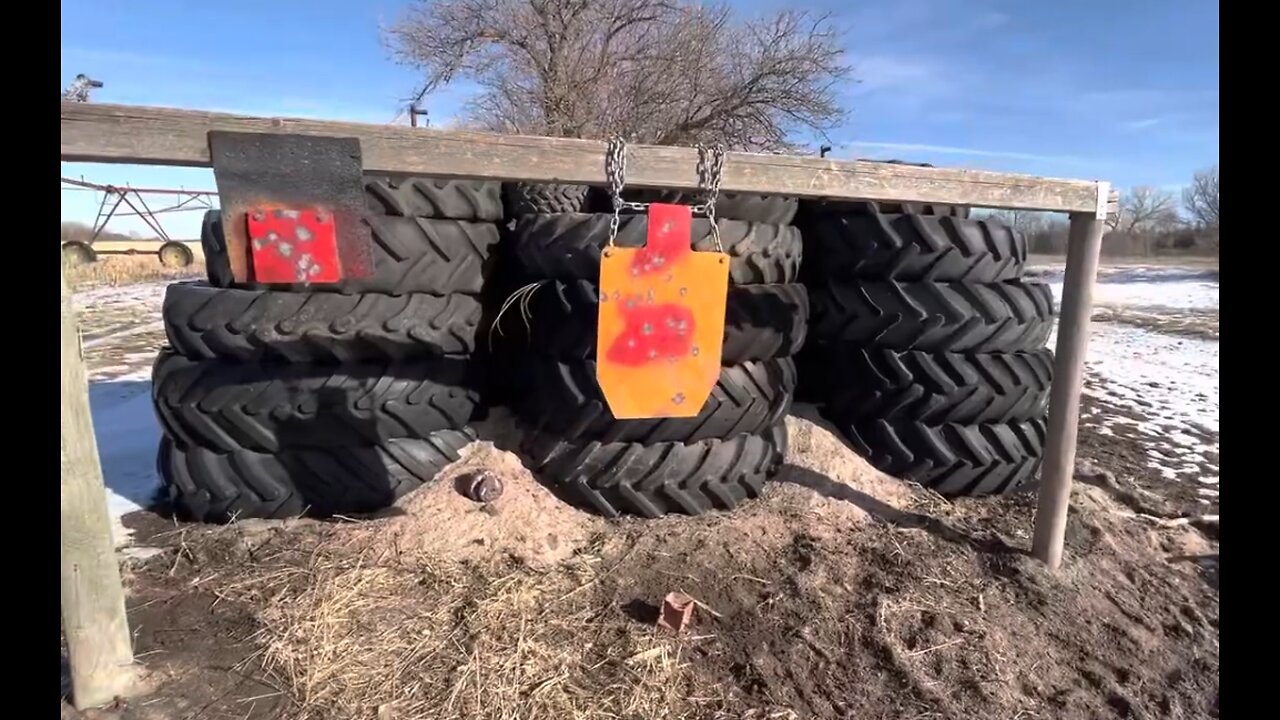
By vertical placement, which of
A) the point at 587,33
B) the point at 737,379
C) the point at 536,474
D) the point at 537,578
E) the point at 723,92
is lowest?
the point at 537,578

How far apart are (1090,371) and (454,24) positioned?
13485 mm

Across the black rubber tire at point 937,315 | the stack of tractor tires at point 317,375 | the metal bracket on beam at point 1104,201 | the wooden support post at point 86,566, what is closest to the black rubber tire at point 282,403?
the stack of tractor tires at point 317,375

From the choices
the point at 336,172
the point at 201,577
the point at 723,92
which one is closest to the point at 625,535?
the point at 201,577

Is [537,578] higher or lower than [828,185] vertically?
lower

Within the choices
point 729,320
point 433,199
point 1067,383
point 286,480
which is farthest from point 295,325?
point 1067,383

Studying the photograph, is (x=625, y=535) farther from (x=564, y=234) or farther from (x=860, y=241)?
(x=860, y=241)

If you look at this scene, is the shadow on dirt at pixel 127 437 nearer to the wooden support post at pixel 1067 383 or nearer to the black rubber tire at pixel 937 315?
the black rubber tire at pixel 937 315

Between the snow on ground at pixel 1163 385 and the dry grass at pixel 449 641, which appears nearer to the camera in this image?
the dry grass at pixel 449 641

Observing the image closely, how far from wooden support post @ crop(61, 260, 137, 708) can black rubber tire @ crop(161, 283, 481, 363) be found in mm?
1023

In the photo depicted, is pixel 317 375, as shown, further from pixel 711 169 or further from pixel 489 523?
pixel 711 169

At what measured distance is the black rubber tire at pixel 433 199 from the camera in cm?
331

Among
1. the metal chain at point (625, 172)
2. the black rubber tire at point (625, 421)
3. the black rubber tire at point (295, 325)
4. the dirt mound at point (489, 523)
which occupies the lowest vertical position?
the dirt mound at point (489, 523)

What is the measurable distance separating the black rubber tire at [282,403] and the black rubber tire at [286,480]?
48 millimetres

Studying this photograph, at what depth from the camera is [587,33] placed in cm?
1568
